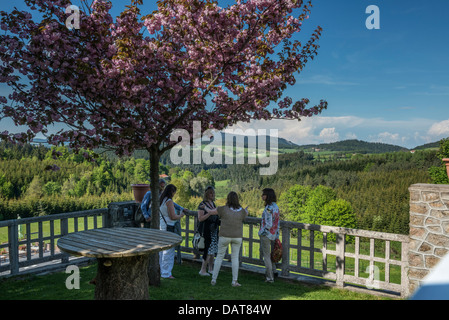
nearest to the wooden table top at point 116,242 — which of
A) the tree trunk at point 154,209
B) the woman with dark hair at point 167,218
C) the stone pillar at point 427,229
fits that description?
the tree trunk at point 154,209

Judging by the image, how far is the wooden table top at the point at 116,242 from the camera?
3539 millimetres

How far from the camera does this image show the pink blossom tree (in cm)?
443

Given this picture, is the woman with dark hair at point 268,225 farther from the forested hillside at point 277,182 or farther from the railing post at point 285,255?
the forested hillside at point 277,182

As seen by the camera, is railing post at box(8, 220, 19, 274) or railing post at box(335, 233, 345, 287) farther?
railing post at box(8, 220, 19, 274)

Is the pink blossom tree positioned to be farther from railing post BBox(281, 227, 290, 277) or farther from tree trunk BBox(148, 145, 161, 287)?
railing post BBox(281, 227, 290, 277)

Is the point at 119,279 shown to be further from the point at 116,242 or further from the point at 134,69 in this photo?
the point at 134,69

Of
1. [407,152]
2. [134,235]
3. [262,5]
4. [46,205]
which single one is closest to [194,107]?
[262,5]

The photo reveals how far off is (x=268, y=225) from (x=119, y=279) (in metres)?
2.66

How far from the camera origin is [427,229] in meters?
4.95

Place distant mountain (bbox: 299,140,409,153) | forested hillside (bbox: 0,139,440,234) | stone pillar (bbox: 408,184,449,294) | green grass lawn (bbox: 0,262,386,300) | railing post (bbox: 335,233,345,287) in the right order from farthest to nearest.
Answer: distant mountain (bbox: 299,140,409,153), forested hillside (bbox: 0,139,440,234), railing post (bbox: 335,233,345,287), green grass lawn (bbox: 0,262,386,300), stone pillar (bbox: 408,184,449,294)

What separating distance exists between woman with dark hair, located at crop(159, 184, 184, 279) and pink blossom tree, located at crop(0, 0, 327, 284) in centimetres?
37

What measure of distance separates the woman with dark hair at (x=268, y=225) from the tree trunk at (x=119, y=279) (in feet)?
8.00

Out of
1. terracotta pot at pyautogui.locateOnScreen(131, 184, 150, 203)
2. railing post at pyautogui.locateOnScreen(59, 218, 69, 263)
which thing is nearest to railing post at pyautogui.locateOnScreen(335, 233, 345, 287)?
terracotta pot at pyautogui.locateOnScreen(131, 184, 150, 203)
